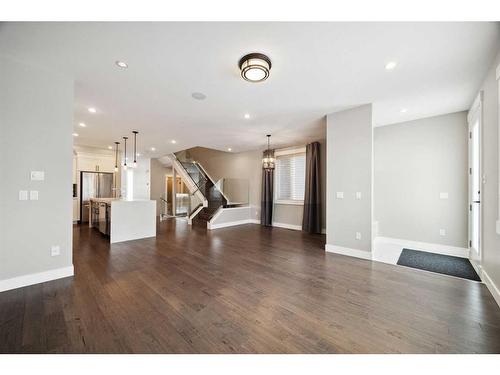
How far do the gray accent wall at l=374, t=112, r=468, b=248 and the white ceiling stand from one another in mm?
404

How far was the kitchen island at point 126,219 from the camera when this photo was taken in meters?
4.66

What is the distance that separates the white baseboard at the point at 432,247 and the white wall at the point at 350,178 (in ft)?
5.32

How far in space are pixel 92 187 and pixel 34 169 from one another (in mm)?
5690

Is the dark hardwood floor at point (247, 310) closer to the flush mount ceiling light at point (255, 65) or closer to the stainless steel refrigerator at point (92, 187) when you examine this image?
the flush mount ceiling light at point (255, 65)

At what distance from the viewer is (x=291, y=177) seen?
22.8 feet

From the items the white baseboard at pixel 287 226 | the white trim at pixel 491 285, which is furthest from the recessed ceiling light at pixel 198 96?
the white baseboard at pixel 287 226

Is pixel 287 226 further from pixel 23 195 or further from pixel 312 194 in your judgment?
pixel 23 195

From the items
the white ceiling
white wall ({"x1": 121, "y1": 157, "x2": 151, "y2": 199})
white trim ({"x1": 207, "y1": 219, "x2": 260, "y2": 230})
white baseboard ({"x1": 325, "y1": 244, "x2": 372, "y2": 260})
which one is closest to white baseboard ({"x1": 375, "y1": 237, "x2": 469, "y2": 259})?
white baseboard ({"x1": 325, "y1": 244, "x2": 372, "y2": 260})

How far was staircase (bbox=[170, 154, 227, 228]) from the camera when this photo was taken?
24.4 ft

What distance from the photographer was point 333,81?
279 centimetres

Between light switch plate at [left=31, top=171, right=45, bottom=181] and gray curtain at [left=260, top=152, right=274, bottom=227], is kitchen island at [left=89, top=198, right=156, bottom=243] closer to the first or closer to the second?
light switch plate at [left=31, top=171, right=45, bottom=181]
